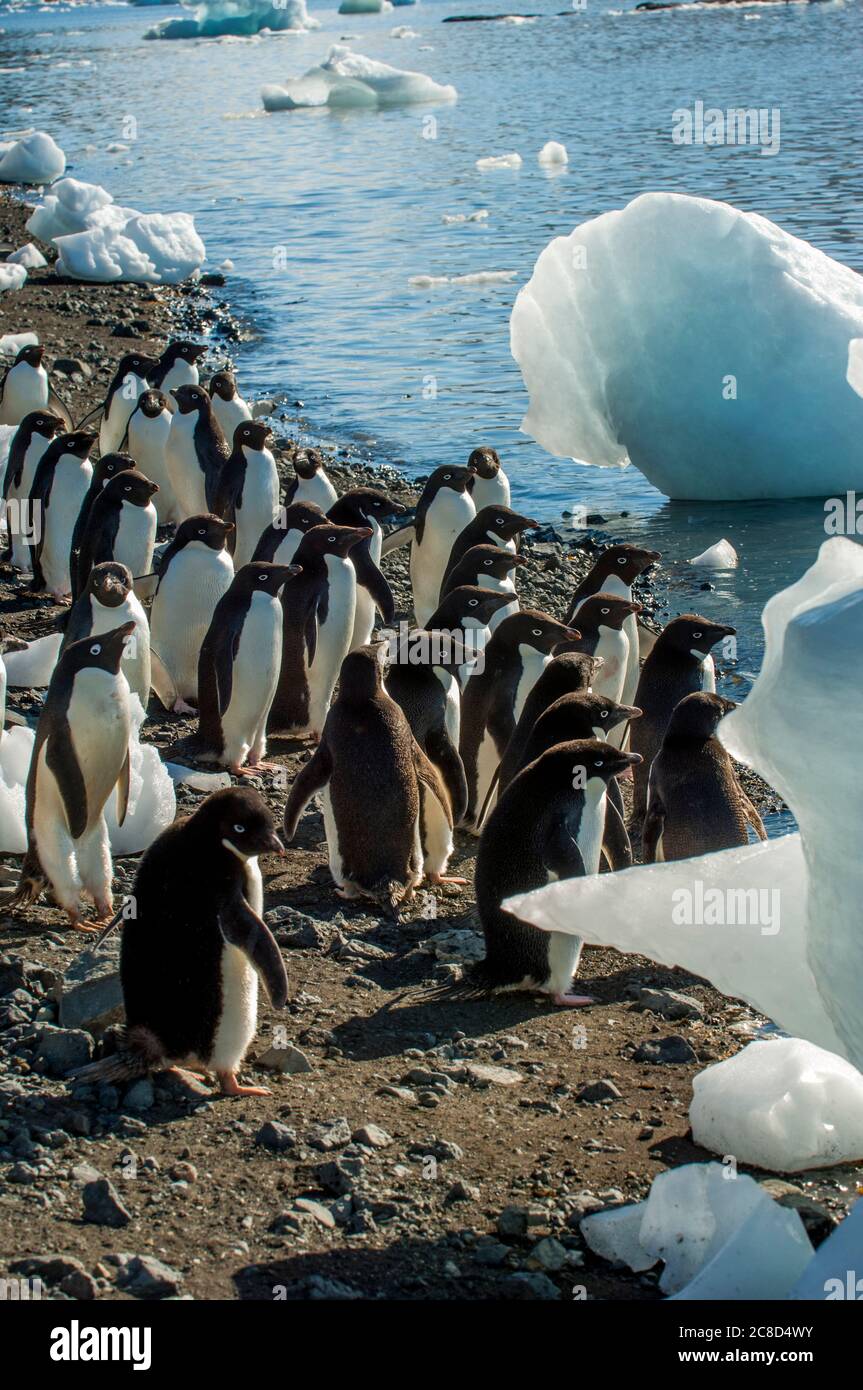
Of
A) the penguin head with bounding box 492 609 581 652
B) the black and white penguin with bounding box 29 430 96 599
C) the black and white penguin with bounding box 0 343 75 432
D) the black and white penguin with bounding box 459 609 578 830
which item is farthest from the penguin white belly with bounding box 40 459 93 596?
the penguin head with bounding box 492 609 581 652

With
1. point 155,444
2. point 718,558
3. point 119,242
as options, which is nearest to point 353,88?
point 119,242

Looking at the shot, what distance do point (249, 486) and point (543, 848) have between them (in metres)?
4.40

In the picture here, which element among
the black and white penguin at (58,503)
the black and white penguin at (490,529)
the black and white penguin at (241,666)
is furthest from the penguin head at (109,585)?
the black and white penguin at (58,503)

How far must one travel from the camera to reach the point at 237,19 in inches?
2093

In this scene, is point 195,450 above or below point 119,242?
below

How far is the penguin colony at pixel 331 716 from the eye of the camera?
421 cm

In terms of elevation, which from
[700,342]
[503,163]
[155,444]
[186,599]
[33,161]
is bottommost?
[186,599]

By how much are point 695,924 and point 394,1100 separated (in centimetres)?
99

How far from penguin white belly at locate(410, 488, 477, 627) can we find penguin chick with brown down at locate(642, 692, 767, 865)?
9.48 feet

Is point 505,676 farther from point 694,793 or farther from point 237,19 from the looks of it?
point 237,19

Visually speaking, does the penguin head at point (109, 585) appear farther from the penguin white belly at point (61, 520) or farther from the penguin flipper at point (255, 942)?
the penguin white belly at point (61, 520)

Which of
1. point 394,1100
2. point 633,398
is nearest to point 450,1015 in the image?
point 394,1100

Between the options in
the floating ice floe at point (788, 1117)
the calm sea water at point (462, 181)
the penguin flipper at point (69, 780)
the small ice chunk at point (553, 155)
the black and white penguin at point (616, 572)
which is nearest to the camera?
the floating ice floe at point (788, 1117)

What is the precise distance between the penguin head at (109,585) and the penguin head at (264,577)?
0.64 m
